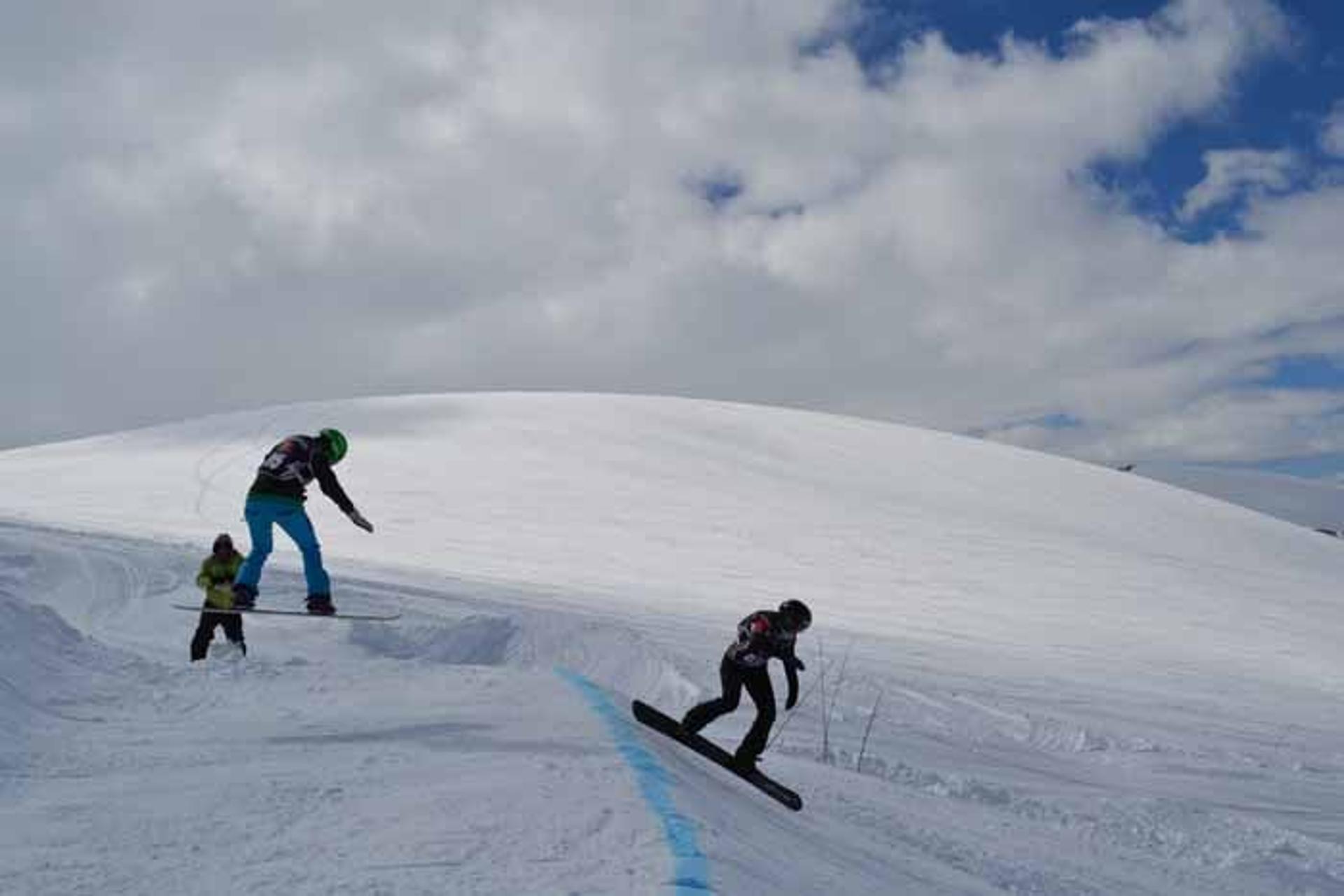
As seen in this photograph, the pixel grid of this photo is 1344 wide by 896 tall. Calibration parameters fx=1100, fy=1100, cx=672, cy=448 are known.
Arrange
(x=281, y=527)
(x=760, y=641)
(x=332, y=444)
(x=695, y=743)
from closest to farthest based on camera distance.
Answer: (x=695, y=743) → (x=760, y=641) → (x=281, y=527) → (x=332, y=444)

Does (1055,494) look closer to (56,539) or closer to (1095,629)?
(1095,629)

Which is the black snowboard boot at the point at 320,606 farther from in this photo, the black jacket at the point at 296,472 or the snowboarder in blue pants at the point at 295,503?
the black jacket at the point at 296,472

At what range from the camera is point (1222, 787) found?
9.28 metres

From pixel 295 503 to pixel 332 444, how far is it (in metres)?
0.59

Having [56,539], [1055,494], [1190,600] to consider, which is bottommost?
[56,539]

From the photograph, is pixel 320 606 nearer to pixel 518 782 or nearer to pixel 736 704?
pixel 736 704

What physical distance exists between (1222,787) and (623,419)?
103 feet

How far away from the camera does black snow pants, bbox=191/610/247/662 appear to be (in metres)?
8.27

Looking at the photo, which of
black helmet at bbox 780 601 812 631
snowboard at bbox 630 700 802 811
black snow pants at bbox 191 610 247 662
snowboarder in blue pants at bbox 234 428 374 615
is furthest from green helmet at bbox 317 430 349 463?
black helmet at bbox 780 601 812 631

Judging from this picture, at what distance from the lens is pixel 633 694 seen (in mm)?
10070

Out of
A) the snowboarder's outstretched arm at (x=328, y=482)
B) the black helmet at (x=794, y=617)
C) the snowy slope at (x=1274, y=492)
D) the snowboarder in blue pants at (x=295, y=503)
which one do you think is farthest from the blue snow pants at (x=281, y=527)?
the snowy slope at (x=1274, y=492)

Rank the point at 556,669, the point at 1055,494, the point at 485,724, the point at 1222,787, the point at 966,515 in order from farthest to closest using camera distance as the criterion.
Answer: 1. the point at 1055,494
2. the point at 966,515
3. the point at 1222,787
4. the point at 556,669
5. the point at 485,724

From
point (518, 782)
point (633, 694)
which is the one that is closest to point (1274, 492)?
point (633, 694)

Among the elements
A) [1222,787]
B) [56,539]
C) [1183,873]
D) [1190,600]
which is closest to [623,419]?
[1190,600]
